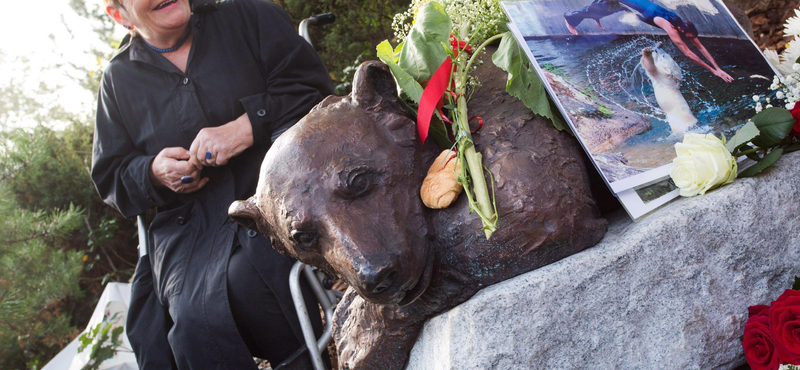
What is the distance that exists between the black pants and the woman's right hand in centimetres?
39

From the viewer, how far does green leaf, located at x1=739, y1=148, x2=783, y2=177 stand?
171 centimetres

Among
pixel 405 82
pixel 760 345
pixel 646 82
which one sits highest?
pixel 405 82

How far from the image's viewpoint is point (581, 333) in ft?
4.83

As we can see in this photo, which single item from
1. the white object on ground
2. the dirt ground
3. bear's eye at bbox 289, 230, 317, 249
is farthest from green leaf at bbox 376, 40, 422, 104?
the dirt ground

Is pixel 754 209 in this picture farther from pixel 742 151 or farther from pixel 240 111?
pixel 240 111

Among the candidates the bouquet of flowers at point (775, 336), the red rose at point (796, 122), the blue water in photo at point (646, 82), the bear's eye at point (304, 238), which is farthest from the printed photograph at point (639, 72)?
the bear's eye at point (304, 238)

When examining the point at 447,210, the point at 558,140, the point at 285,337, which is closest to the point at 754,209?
the point at 558,140

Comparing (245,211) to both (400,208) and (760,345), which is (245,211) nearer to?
(400,208)

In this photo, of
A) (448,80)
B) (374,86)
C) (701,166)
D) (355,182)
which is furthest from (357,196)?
(701,166)

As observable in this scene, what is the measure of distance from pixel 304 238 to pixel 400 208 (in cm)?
26

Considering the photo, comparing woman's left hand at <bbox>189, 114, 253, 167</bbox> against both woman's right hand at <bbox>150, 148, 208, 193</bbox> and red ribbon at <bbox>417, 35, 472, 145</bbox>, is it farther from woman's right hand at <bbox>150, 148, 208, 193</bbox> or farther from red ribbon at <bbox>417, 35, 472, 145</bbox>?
red ribbon at <bbox>417, 35, 472, 145</bbox>

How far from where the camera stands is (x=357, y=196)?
4.73 ft

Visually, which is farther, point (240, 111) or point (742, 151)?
point (240, 111)

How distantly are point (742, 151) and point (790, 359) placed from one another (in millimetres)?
670
